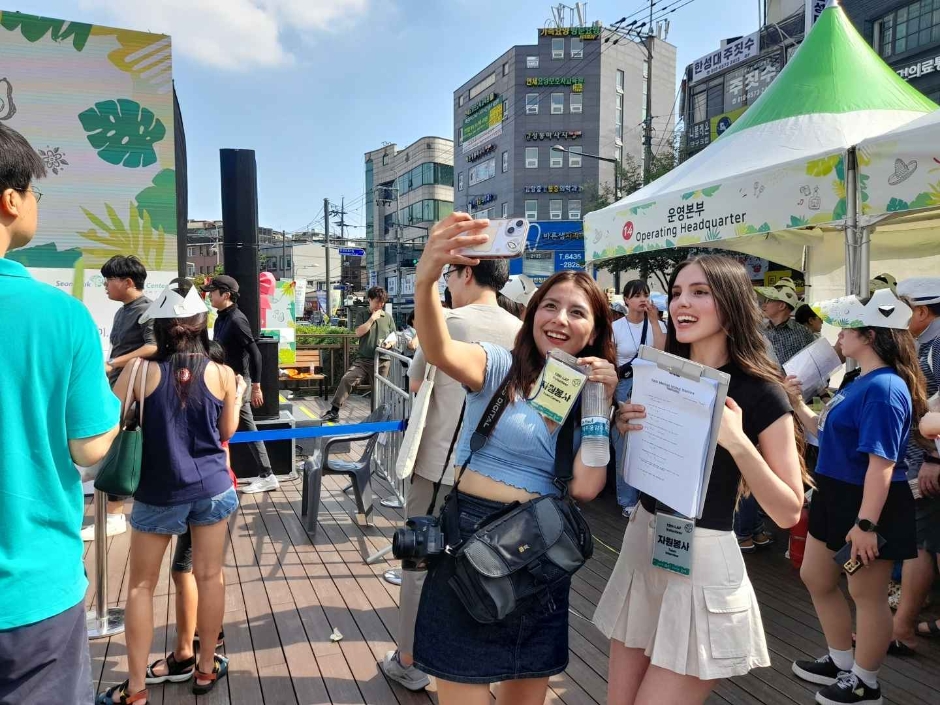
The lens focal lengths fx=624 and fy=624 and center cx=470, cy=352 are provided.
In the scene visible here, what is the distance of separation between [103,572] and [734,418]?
3363mm

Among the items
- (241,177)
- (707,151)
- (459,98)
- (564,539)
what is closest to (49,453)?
(564,539)

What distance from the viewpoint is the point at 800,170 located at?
3930 mm

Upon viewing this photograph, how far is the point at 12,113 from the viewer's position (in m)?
5.62

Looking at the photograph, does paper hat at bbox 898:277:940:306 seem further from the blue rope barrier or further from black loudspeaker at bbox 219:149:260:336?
black loudspeaker at bbox 219:149:260:336

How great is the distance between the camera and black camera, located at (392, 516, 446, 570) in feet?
5.39

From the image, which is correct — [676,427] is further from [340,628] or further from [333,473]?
[333,473]

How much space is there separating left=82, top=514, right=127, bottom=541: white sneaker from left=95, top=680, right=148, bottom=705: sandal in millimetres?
2306

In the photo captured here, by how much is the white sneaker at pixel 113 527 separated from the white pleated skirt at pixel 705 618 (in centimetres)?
434

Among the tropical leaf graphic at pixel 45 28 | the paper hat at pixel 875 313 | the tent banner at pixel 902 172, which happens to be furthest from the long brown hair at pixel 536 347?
the tropical leaf graphic at pixel 45 28

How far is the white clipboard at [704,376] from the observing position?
1.47 meters

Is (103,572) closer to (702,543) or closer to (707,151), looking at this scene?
(702,543)

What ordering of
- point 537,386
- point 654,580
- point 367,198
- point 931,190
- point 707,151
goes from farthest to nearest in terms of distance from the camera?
point 367,198 → point 707,151 → point 931,190 → point 654,580 → point 537,386

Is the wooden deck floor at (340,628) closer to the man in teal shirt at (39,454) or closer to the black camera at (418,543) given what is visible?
the black camera at (418,543)

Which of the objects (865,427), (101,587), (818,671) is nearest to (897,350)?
(865,427)
